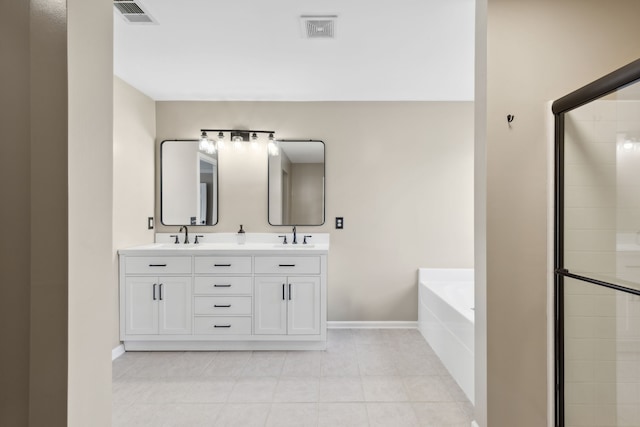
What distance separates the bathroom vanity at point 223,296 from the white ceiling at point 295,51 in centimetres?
150

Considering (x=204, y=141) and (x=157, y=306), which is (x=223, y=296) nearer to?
(x=157, y=306)

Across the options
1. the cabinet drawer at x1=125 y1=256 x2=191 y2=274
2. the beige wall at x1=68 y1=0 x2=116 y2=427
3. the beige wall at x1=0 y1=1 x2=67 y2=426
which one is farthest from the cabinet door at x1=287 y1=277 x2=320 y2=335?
the beige wall at x1=0 y1=1 x2=67 y2=426

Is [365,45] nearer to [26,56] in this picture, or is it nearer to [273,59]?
[273,59]

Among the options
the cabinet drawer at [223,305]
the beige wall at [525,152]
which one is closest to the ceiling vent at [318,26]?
the beige wall at [525,152]

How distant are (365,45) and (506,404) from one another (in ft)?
7.56

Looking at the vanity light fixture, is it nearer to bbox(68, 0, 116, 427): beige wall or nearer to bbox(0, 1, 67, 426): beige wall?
bbox(68, 0, 116, 427): beige wall

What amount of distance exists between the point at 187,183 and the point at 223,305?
4.52 feet

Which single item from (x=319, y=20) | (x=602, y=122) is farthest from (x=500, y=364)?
(x=319, y=20)

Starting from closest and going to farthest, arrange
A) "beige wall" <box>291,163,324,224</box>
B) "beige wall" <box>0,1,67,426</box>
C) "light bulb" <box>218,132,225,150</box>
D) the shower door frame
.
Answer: "beige wall" <box>0,1,67,426</box> → the shower door frame → "light bulb" <box>218,132,225,150</box> → "beige wall" <box>291,163,324,224</box>

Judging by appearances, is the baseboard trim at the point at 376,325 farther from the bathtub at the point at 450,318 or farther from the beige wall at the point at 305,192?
the beige wall at the point at 305,192

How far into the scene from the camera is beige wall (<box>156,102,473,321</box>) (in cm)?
379

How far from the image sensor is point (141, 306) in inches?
125

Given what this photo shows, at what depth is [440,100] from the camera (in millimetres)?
3762

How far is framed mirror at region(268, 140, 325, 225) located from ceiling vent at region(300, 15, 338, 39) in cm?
147
